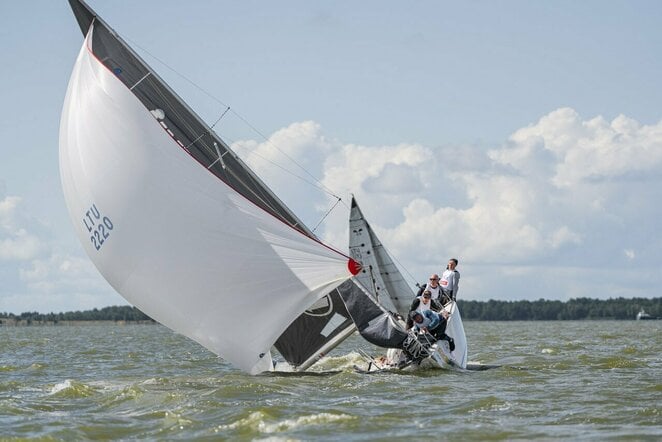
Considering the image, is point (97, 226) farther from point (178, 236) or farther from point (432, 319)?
point (432, 319)

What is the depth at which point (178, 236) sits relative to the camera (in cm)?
Answer: 1995

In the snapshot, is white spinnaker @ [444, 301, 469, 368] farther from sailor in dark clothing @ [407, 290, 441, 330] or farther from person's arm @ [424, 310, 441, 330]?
person's arm @ [424, 310, 441, 330]

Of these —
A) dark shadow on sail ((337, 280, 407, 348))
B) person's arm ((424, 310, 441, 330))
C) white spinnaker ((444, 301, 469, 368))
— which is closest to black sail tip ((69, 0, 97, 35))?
dark shadow on sail ((337, 280, 407, 348))

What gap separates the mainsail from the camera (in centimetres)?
3238

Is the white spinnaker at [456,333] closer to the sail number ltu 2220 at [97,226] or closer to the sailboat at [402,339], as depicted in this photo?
the sailboat at [402,339]

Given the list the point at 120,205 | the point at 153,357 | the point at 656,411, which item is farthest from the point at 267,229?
the point at 153,357

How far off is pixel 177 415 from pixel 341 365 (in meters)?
11.8

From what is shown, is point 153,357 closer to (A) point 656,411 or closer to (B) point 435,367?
(B) point 435,367

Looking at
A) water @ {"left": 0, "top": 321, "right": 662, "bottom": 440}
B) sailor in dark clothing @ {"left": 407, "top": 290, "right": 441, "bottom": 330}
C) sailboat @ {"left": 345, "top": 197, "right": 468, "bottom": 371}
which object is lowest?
water @ {"left": 0, "top": 321, "right": 662, "bottom": 440}

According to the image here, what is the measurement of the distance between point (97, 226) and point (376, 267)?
13979 mm

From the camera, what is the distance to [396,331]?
2175 centimetres

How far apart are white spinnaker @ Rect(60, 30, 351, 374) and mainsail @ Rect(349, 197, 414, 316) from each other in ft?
37.4

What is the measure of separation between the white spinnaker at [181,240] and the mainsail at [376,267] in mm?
11389

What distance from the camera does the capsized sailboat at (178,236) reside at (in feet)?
65.7
